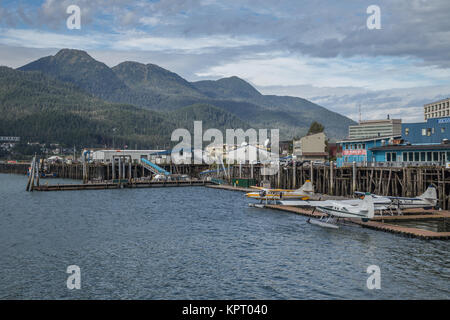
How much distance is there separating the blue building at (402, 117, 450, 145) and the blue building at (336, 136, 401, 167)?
6.53 feet

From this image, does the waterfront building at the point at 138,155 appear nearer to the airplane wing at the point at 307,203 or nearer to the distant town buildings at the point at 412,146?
the distant town buildings at the point at 412,146

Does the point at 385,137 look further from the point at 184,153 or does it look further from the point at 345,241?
the point at 184,153

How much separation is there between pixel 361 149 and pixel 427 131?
523 inches

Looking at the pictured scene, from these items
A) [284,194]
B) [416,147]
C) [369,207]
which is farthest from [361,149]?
[369,207]

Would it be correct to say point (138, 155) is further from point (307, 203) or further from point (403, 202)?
point (403, 202)

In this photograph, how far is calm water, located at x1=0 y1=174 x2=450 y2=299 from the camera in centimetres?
2811

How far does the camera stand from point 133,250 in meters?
38.9

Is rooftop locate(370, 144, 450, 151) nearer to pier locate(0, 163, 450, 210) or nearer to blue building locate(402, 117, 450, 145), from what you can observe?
blue building locate(402, 117, 450, 145)

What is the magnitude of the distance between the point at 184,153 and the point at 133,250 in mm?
117172

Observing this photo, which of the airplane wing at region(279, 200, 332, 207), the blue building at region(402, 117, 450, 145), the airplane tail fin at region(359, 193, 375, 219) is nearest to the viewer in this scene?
the airplane tail fin at region(359, 193, 375, 219)

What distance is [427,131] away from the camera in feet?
220

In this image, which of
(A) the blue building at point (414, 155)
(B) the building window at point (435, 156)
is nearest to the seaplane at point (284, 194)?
(A) the blue building at point (414, 155)

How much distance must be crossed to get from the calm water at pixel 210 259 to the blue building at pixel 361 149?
24008 millimetres

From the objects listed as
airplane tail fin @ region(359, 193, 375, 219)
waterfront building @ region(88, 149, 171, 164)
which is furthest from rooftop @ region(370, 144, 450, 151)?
waterfront building @ region(88, 149, 171, 164)
